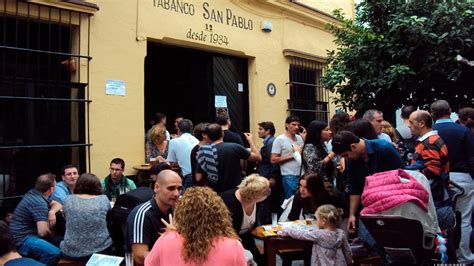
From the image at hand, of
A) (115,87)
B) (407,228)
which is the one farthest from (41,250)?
(407,228)

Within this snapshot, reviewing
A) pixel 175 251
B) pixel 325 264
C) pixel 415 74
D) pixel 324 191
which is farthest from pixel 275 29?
pixel 175 251

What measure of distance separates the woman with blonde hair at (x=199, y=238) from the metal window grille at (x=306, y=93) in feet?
24.5

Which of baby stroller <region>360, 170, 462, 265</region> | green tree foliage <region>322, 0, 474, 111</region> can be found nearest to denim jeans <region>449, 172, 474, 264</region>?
baby stroller <region>360, 170, 462, 265</region>

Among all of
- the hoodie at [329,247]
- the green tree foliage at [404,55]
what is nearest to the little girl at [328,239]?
the hoodie at [329,247]

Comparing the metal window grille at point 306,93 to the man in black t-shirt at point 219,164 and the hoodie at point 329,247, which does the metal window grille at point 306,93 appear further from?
the hoodie at point 329,247

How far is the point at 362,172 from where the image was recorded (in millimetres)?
4391

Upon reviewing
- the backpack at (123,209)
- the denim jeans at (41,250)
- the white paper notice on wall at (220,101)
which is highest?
the white paper notice on wall at (220,101)

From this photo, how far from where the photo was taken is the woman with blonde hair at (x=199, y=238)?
8.04 ft

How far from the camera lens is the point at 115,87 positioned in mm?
6797

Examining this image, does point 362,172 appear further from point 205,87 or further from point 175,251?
point 205,87

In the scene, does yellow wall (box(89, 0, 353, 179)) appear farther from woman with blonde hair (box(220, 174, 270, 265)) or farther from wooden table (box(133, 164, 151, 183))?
woman with blonde hair (box(220, 174, 270, 265))

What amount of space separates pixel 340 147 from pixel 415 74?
4.03 m

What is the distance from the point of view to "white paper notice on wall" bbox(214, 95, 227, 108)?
8680 millimetres

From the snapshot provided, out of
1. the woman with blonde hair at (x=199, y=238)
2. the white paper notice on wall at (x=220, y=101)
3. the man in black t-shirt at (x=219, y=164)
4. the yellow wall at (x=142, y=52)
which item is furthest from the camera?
the white paper notice on wall at (x=220, y=101)
